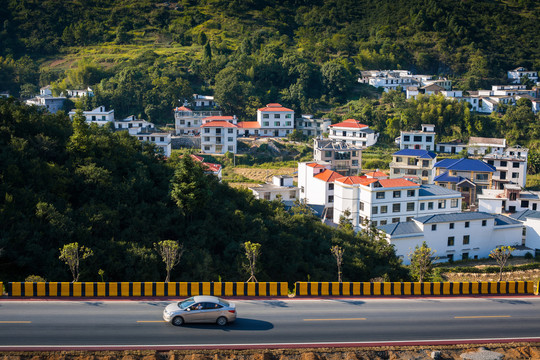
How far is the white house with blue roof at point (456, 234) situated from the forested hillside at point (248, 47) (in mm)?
34124

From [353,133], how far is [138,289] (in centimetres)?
4326

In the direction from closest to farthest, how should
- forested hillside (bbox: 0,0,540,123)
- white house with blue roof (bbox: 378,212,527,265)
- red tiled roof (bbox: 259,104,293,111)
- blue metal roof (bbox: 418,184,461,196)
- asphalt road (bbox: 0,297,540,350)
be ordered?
asphalt road (bbox: 0,297,540,350), white house with blue roof (bbox: 378,212,527,265), blue metal roof (bbox: 418,184,461,196), red tiled roof (bbox: 259,104,293,111), forested hillside (bbox: 0,0,540,123)

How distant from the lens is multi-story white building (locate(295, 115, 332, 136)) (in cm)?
5962

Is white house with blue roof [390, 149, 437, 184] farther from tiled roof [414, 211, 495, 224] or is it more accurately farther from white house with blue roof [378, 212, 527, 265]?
tiled roof [414, 211, 495, 224]

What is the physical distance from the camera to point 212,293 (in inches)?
608

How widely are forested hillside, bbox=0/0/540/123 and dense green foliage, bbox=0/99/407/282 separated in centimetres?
3567

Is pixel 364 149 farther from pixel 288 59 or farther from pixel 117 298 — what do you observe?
pixel 117 298

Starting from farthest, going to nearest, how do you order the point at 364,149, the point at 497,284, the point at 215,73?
the point at 215,73
the point at 364,149
the point at 497,284

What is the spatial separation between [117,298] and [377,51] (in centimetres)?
7345

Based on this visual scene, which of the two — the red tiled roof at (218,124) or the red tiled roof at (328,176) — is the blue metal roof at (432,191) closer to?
the red tiled roof at (328,176)

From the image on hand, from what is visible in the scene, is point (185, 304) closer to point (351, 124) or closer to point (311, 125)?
point (351, 124)

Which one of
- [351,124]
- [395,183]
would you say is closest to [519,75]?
[351,124]

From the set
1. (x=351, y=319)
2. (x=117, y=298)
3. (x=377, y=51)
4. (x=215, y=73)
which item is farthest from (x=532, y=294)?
(x=377, y=51)

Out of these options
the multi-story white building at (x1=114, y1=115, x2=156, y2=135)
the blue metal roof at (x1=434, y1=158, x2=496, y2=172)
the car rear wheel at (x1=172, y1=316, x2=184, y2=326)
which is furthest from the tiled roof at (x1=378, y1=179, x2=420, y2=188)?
the multi-story white building at (x1=114, y1=115, x2=156, y2=135)
